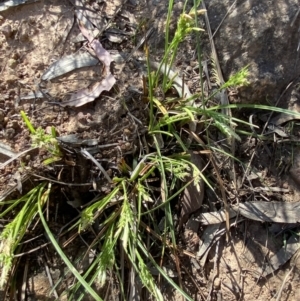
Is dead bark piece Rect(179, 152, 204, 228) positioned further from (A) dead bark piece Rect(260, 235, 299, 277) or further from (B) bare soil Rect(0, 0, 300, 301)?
(A) dead bark piece Rect(260, 235, 299, 277)

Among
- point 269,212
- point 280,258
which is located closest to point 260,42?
point 269,212

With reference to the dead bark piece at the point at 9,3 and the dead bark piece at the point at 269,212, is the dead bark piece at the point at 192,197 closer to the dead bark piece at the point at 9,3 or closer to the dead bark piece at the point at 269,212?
the dead bark piece at the point at 269,212

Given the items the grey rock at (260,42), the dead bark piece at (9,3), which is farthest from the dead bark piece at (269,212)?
the dead bark piece at (9,3)

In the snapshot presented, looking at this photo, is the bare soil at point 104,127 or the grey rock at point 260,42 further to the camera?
the grey rock at point 260,42

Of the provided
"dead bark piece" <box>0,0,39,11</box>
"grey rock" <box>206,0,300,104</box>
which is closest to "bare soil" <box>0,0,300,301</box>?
"dead bark piece" <box>0,0,39,11</box>

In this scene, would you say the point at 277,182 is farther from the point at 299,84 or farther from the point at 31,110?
the point at 31,110

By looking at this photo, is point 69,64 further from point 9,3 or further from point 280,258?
point 280,258
